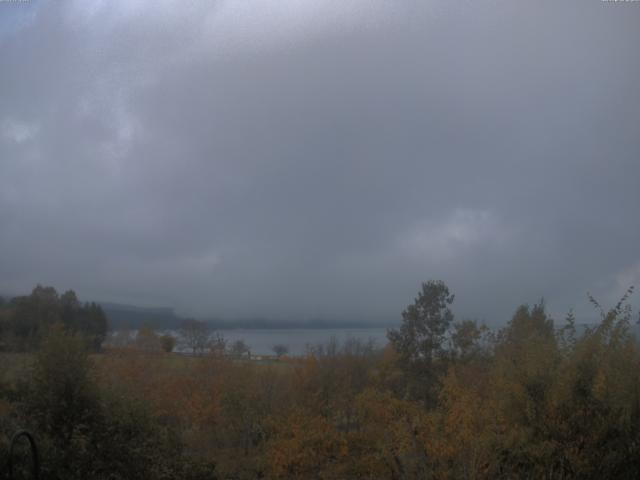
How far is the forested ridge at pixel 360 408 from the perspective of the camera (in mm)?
12164

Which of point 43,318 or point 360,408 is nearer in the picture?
point 360,408

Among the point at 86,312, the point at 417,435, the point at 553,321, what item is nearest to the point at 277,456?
the point at 417,435

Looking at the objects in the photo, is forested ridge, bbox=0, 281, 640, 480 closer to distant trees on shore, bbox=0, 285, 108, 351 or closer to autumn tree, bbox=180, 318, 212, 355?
distant trees on shore, bbox=0, 285, 108, 351

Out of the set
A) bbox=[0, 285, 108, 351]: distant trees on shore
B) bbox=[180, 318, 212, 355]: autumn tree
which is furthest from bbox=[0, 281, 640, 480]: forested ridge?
bbox=[180, 318, 212, 355]: autumn tree

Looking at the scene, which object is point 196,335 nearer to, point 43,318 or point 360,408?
point 43,318

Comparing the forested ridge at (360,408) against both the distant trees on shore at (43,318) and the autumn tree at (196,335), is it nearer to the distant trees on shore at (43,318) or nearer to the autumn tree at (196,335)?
the distant trees on shore at (43,318)

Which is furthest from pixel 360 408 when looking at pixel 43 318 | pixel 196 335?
pixel 196 335

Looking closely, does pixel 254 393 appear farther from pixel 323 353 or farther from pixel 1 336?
pixel 1 336

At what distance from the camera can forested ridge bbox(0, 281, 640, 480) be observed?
1216 cm

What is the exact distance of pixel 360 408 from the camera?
22.3m

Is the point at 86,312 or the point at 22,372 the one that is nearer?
the point at 22,372

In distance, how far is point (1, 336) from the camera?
897 inches

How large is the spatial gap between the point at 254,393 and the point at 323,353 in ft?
23.3

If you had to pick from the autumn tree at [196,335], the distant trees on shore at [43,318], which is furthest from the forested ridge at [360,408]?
the autumn tree at [196,335]
